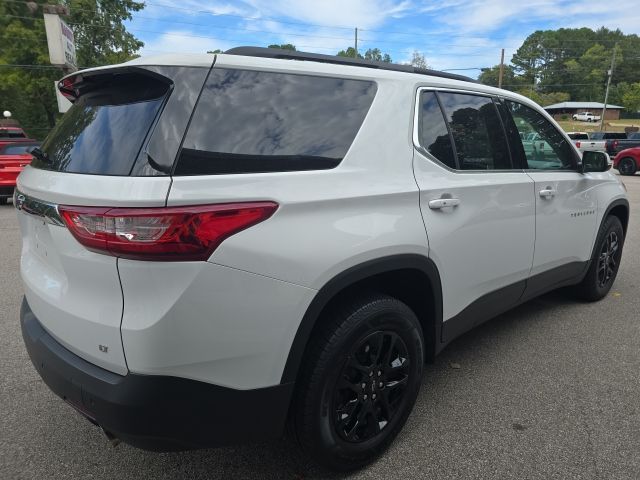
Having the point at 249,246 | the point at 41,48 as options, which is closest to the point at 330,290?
the point at 249,246

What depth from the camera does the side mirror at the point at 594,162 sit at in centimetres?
386

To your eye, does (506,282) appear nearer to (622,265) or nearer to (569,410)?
(569,410)

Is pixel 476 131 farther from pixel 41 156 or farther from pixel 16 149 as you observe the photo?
pixel 16 149

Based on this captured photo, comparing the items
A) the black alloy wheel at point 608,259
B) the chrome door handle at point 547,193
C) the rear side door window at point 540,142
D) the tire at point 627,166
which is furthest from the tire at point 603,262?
the tire at point 627,166

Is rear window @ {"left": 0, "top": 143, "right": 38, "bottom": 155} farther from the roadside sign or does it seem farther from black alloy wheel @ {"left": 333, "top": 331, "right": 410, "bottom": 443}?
black alloy wheel @ {"left": 333, "top": 331, "right": 410, "bottom": 443}

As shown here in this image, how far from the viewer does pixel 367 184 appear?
2150 millimetres

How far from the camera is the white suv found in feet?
5.46

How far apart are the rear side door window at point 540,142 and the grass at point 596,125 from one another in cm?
6421

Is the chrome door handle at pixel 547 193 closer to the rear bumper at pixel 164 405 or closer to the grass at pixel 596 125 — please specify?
the rear bumper at pixel 164 405

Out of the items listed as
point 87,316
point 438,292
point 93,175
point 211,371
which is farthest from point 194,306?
point 438,292

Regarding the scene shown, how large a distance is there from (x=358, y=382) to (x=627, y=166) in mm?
21595

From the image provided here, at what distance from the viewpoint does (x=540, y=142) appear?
3.59 meters

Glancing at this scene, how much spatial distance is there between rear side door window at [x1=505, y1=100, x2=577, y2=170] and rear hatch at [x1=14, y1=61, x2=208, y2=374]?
7.84 ft

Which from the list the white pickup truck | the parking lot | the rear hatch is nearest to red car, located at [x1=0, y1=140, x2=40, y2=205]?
the parking lot
